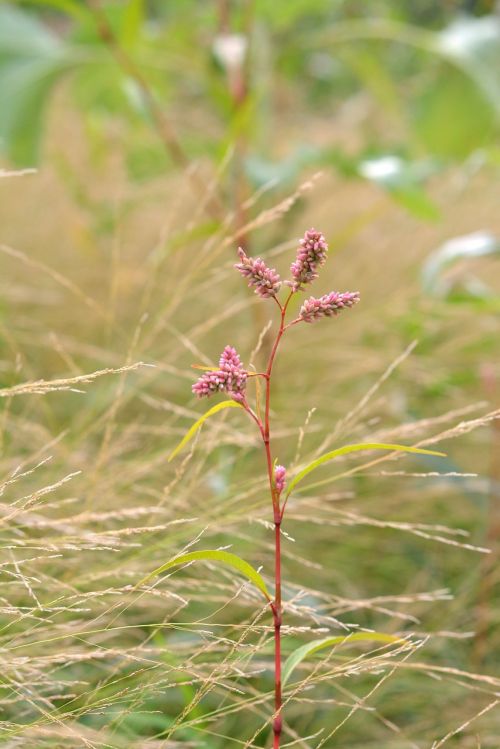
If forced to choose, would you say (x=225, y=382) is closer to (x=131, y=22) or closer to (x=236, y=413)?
(x=236, y=413)

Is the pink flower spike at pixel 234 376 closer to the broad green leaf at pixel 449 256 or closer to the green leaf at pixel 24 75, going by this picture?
the broad green leaf at pixel 449 256

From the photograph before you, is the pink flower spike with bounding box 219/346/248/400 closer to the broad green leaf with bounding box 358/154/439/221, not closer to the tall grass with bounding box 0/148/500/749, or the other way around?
the tall grass with bounding box 0/148/500/749

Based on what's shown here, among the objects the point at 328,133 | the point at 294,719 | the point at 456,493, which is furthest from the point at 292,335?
the point at 328,133

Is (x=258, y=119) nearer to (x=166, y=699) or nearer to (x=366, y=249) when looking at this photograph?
(x=366, y=249)

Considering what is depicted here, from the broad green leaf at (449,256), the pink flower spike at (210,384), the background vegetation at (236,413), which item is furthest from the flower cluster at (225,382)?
the broad green leaf at (449,256)

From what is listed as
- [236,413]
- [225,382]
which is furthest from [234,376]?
[236,413]

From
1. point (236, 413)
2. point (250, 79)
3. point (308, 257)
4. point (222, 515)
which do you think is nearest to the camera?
point (308, 257)

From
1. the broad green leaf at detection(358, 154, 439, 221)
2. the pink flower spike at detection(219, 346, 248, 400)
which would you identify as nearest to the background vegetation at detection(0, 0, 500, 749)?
the broad green leaf at detection(358, 154, 439, 221)
